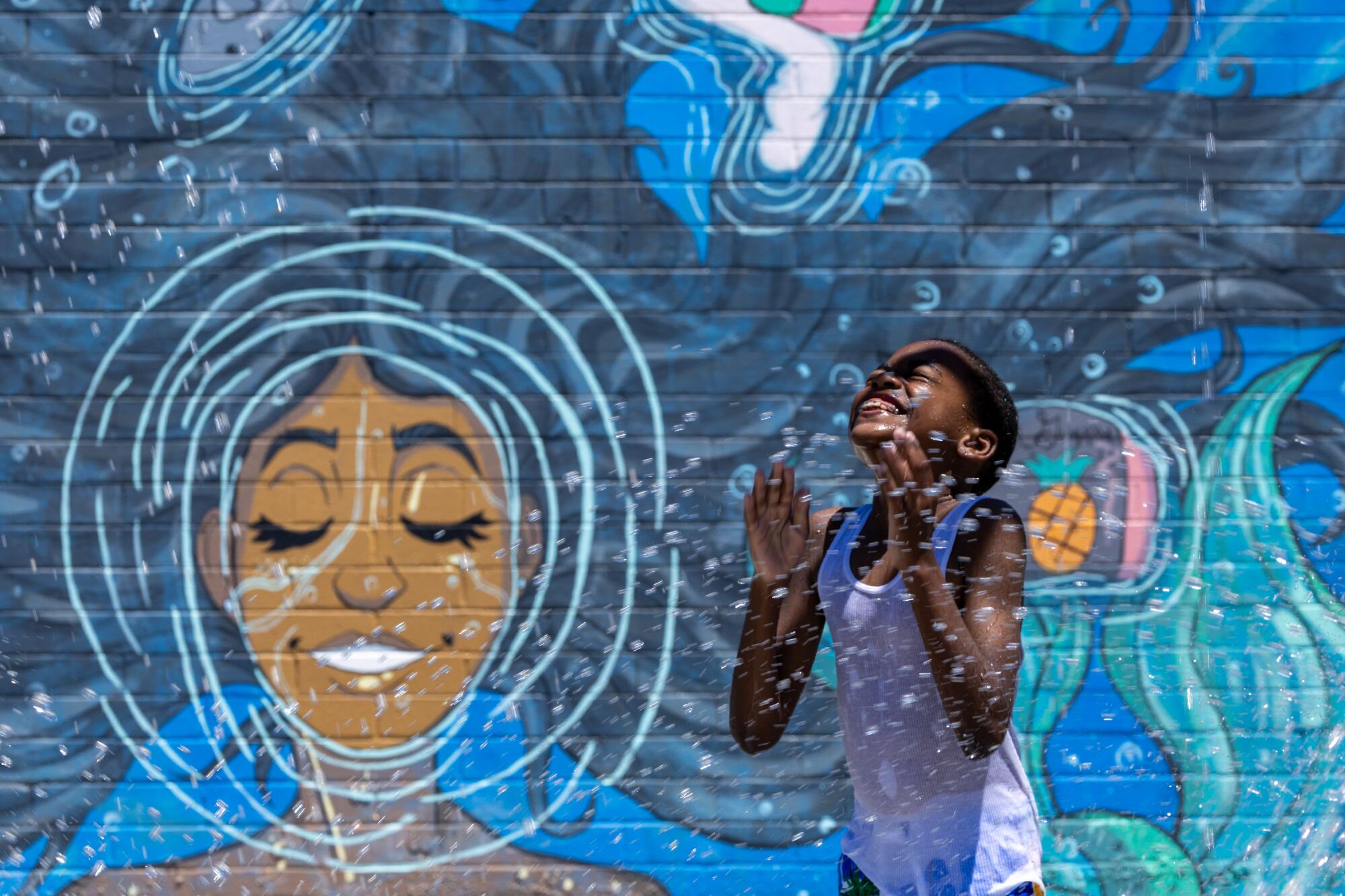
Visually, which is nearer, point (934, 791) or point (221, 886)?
point (934, 791)

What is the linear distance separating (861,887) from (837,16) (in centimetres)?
326

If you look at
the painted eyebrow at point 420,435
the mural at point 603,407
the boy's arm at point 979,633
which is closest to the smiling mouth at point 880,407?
the boy's arm at point 979,633

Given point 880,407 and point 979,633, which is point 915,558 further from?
point 880,407

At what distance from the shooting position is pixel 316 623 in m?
4.39

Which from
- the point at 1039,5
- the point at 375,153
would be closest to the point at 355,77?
the point at 375,153

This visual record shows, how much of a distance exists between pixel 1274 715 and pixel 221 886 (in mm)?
3719

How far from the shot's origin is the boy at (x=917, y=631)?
1978 millimetres

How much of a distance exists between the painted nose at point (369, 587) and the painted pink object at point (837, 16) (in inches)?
95.2

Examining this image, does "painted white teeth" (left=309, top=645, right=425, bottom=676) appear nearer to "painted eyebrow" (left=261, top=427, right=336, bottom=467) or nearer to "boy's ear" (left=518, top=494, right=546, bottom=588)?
"boy's ear" (left=518, top=494, right=546, bottom=588)

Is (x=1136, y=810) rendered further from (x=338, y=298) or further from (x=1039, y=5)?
(x=338, y=298)

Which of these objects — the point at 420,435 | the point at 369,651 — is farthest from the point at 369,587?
the point at 420,435

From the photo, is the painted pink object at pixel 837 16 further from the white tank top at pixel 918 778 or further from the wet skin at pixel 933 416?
the white tank top at pixel 918 778

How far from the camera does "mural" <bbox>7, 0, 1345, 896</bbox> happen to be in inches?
173

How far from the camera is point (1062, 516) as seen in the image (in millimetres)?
Answer: 4426
